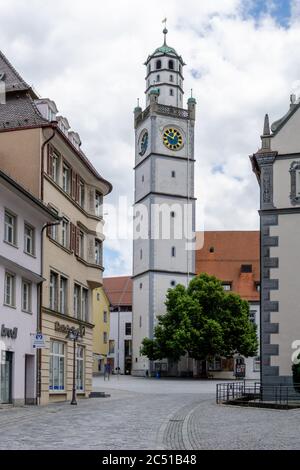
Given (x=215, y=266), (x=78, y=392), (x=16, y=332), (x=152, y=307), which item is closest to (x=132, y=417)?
(x=16, y=332)

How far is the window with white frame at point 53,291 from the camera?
3439cm

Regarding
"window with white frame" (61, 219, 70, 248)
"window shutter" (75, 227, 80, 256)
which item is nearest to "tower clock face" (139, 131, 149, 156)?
"window shutter" (75, 227, 80, 256)

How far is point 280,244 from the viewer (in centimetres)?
3328

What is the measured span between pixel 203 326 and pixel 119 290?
45.2 meters

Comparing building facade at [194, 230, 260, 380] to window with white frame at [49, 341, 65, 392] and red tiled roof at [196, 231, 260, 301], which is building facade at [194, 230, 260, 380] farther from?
window with white frame at [49, 341, 65, 392]

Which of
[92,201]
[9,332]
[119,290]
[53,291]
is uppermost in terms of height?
[92,201]

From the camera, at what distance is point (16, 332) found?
29766 millimetres

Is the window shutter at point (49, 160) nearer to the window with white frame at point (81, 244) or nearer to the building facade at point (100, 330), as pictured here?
the window with white frame at point (81, 244)

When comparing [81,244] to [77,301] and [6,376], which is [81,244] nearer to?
[77,301]

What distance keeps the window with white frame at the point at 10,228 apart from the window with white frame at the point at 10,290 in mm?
1229

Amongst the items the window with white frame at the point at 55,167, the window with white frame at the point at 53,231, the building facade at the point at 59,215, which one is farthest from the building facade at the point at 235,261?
the window with white frame at the point at 55,167

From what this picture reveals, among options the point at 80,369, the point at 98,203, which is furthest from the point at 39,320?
the point at 98,203

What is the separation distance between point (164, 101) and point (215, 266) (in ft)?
66.3
